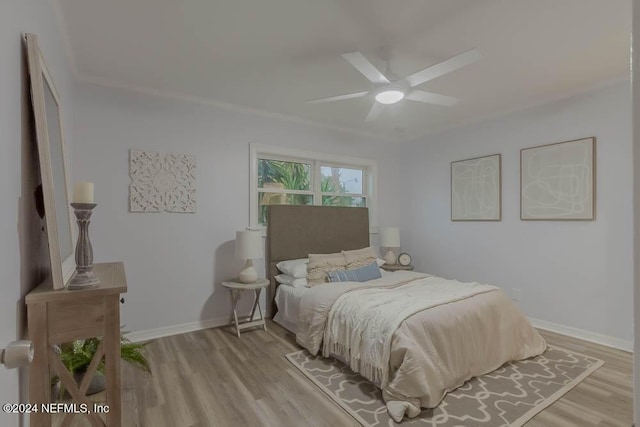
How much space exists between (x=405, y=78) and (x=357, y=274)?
→ 6.67 ft

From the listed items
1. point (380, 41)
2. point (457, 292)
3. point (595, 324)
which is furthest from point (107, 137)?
point (595, 324)

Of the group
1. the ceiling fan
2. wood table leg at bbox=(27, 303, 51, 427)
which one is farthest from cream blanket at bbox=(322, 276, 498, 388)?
wood table leg at bbox=(27, 303, 51, 427)

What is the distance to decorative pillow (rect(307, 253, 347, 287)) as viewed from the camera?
3.36 meters

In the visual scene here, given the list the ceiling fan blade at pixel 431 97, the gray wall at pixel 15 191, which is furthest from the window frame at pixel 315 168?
the gray wall at pixel 15 191

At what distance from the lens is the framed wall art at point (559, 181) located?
10.2 ft

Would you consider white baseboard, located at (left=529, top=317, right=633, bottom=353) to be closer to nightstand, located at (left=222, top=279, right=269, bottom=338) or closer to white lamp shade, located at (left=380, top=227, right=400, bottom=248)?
white lamp shade, located at (left=380, top=227, right=400, bottom=248)

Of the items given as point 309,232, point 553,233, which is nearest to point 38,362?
point 309,232

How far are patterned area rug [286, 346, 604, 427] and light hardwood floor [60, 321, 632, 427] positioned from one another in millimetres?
68

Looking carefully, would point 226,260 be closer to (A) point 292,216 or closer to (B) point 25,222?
(A) point 292,216

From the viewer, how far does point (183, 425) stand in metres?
1.86

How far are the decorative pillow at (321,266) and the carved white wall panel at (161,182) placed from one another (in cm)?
144

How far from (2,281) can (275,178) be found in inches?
126

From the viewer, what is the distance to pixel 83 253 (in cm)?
136

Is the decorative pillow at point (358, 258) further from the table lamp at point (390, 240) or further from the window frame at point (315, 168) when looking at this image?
the window frame at point (315, 168)
